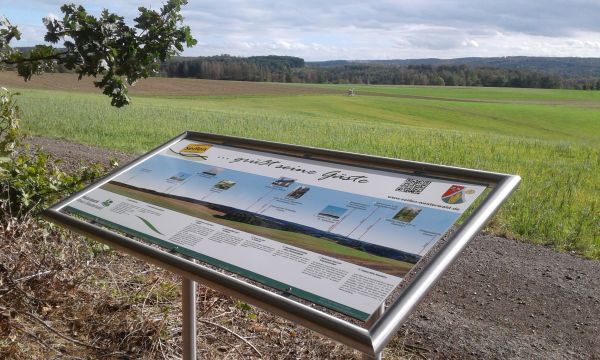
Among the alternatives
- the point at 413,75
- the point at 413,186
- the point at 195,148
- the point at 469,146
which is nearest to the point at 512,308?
the point at 413,186

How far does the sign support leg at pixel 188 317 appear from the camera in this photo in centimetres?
285

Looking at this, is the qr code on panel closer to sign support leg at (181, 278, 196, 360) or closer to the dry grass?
sign support leg at (181, 278, 196, 360)

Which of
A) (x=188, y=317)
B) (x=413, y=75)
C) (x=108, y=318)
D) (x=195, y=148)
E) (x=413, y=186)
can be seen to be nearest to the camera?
(x=413, y=186)

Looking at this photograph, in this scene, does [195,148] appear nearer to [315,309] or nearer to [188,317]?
[188,317]

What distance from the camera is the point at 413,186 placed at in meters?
2.46

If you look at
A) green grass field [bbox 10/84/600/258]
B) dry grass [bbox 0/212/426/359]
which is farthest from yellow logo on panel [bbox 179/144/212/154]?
green grass field [bbox 10/84/600/258]

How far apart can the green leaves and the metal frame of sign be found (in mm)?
1110

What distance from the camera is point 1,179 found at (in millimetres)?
4660

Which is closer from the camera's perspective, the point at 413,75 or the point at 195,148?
the point at 195,148

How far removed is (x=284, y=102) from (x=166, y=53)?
39.0 meters

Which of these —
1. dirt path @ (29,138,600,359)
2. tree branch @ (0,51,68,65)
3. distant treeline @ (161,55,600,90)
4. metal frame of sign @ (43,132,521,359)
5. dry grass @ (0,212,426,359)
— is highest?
tree branch @ (0,51,68,65)

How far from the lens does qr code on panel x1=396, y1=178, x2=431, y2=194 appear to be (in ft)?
7.98

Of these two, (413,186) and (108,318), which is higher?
(413,186)

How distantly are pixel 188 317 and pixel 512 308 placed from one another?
8.50ft
